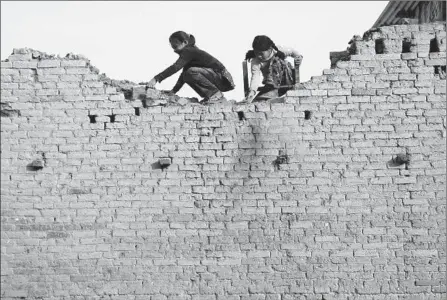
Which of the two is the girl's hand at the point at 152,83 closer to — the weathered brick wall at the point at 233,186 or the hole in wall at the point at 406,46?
the weathered brick wall at the point at 233,186

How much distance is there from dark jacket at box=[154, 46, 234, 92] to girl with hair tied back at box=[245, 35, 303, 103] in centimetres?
35

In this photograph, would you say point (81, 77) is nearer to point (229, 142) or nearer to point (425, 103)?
point (229, 142)

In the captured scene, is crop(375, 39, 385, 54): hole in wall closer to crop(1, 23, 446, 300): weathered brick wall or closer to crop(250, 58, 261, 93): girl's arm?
crop(1, 23, 446, 300): weathered brick wall

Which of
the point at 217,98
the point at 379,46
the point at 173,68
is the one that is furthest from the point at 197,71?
the point at 379,46

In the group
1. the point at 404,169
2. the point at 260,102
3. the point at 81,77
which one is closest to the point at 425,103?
the point at 404,169

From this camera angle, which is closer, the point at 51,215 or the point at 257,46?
the point at 51,215

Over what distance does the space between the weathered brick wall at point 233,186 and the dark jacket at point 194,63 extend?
2.63 feet

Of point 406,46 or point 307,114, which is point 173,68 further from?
point 406,46

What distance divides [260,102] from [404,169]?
1841 millimetres

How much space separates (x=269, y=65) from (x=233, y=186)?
69.3 inches

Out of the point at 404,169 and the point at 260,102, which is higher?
the point at 260,102

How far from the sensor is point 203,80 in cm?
973

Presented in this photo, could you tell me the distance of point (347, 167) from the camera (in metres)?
9.06

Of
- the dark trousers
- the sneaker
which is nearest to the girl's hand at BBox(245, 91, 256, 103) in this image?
the sneaker
